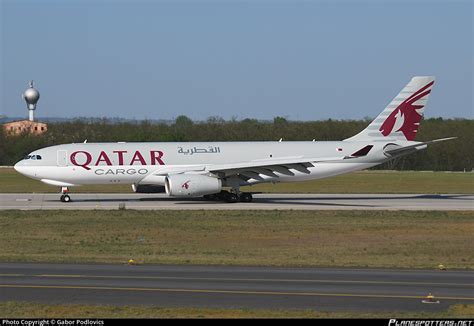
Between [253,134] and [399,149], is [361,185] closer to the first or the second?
[399,149]

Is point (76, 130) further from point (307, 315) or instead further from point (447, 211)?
point (307, 315)

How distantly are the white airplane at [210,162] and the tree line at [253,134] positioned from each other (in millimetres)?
37141

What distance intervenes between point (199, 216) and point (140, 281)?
680 inches

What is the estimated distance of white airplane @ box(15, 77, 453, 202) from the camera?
4241 cm

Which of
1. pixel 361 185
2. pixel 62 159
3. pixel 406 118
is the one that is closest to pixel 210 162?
pixel 62 159

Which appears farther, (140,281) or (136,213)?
(136,213)

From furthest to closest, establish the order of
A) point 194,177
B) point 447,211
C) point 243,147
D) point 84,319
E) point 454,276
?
point 243,147, point 194,177, point 447,211, point 454,276, point 84,319

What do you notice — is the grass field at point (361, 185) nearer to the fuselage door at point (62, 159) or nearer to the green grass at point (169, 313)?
the fuselage door at point (62, 159)

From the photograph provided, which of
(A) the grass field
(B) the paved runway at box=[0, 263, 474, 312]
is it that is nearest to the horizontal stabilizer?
(A) the grass field

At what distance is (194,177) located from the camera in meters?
41.5

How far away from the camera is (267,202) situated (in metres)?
44.3

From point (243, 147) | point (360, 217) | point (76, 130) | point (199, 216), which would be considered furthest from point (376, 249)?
point (76, 130)

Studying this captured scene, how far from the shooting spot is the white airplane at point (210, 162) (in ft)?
139

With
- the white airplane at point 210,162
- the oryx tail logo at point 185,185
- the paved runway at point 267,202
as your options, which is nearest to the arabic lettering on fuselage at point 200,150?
the white airplane at point 210,162
